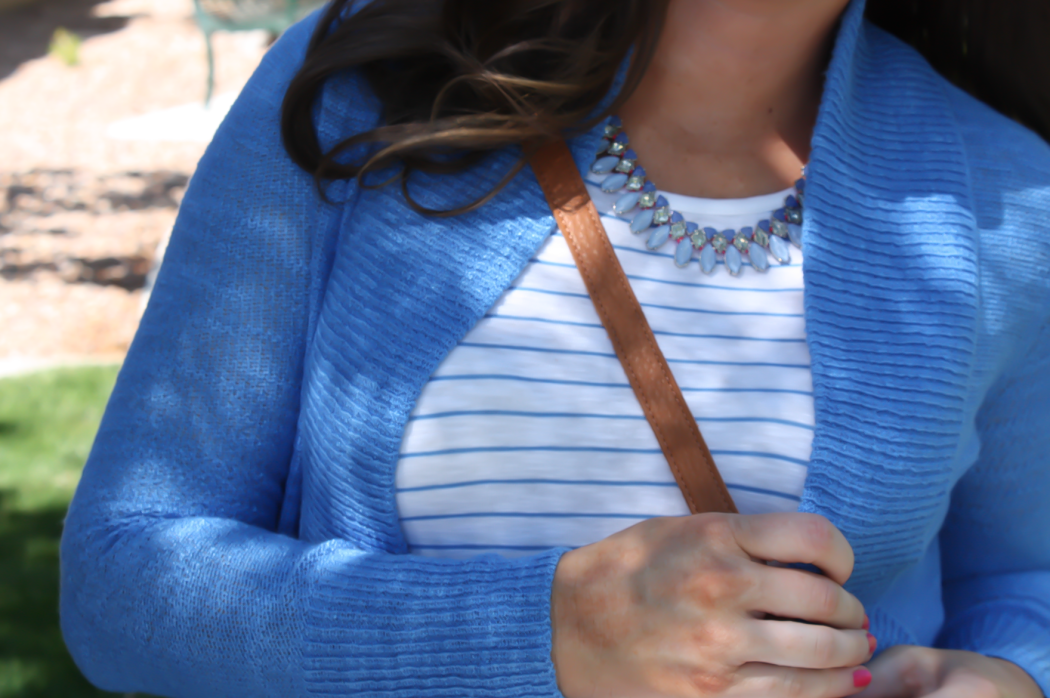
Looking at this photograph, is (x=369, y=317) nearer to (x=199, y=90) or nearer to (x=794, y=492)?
(x=794, y=492)

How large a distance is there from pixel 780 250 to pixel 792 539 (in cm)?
46

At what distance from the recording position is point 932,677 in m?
1.20

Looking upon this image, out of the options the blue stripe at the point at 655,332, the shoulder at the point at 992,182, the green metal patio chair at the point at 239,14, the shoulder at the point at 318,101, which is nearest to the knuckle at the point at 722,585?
the blue stripe at the point at 655,332

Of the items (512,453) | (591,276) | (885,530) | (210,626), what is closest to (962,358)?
(885,530)

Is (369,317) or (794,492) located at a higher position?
(369,317)

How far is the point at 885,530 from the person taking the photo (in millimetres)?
1209

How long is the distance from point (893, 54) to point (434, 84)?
2.71 feet

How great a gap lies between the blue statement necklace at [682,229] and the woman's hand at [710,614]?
41cm

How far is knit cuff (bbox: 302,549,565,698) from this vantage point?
1062mm

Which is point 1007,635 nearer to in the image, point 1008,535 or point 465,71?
point 1008,535

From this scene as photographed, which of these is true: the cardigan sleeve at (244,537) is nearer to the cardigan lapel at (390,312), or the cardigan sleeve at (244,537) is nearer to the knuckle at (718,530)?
the cardigan lapel at (390,312)

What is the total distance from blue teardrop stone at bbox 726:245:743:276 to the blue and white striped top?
8cm

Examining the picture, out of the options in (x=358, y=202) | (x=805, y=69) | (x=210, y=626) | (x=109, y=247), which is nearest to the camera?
(x=210, y=626)

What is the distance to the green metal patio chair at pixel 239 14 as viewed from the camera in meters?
7.42
